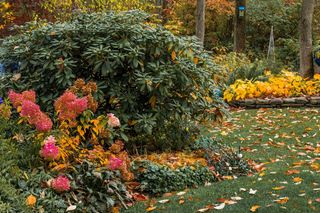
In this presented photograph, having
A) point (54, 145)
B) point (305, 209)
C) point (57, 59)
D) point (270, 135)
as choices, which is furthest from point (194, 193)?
point (270, 135)

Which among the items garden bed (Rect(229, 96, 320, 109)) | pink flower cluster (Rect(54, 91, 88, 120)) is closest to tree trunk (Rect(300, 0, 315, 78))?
garden bed (Rect(229, 96, 320, 109))

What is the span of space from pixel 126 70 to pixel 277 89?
585cm

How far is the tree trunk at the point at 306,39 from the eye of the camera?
11.5m

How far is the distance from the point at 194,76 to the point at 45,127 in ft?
6.78

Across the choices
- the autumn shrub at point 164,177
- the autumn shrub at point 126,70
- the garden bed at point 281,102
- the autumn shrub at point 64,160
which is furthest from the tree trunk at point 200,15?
the autumn shrub at point 64,160

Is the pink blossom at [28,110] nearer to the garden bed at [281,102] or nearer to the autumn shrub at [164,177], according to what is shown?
the autumn shrub at [164,177]

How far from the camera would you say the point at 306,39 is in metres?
11.6

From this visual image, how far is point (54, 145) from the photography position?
4.38m

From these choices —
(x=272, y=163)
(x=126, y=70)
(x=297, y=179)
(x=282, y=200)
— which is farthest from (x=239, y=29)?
(x=282, y=200)

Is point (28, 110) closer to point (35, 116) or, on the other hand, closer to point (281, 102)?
point (35, 116)

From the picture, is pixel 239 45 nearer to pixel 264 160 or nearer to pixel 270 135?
pixel 270 135

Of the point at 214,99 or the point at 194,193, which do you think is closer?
the point at 194,193

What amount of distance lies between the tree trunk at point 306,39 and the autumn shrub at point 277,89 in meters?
0.49

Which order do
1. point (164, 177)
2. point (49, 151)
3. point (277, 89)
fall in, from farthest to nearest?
point (277, 89) < point (164, 177) < point (49, 151)
